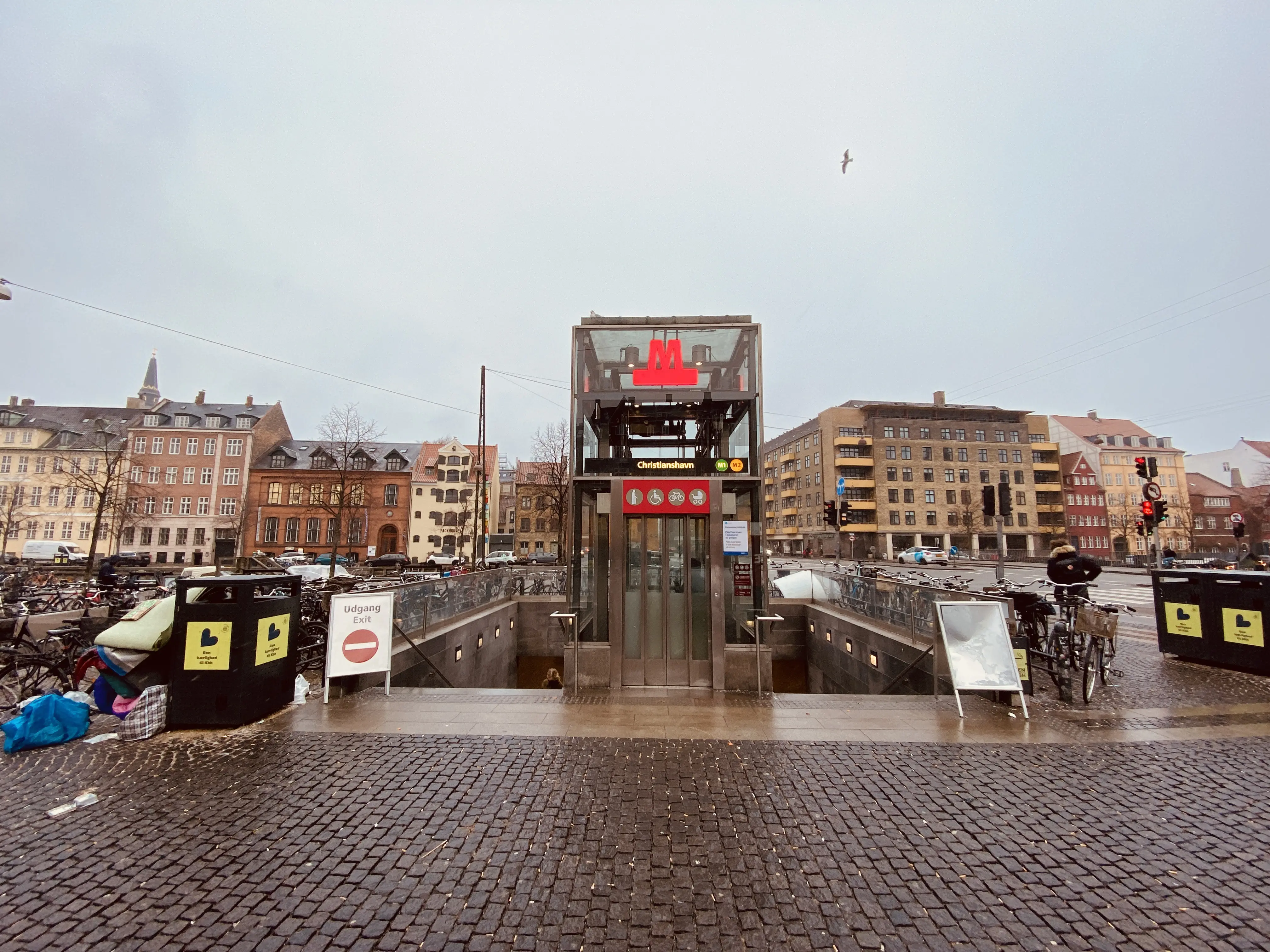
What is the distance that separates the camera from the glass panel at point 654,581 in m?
7.96

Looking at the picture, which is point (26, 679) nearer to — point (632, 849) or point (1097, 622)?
point (632, 849)

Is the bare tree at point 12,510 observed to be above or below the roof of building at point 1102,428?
below

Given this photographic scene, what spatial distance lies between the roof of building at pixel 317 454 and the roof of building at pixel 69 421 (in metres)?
11.5

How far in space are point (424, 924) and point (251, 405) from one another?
69175 millimetres

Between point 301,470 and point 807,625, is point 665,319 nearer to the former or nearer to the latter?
point 807,625

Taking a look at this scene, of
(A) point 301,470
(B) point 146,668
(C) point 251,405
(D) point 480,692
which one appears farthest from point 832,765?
(C) point 251,405

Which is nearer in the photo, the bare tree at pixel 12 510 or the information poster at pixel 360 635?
the information poster at pixel 360 635

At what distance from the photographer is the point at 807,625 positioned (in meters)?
14.0

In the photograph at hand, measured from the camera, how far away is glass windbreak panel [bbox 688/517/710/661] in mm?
7875

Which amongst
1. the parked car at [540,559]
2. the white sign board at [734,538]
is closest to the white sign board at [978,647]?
the white sign board at [734,538]

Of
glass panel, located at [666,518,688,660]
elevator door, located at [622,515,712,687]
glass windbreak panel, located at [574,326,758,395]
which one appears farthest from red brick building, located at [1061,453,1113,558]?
glass panel, located at [666,518,688,660]

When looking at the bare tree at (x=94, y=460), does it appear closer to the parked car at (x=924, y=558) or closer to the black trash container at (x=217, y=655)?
the black trash container at (x=217, y=655)

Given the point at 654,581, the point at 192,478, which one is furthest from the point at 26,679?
the point at 192,478

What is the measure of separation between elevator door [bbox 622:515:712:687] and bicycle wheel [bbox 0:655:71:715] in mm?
6846
